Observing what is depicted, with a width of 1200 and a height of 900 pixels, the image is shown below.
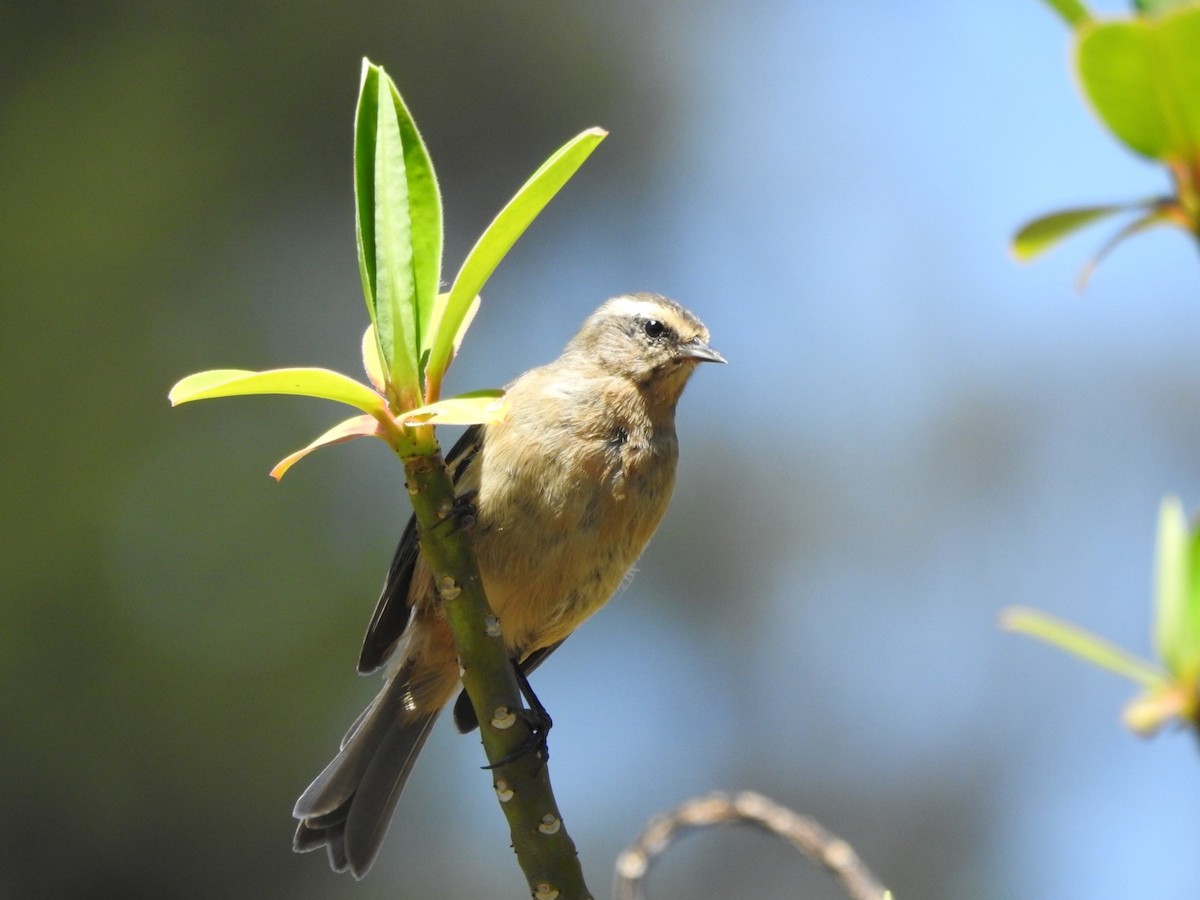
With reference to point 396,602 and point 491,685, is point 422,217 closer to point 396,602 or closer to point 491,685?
point 491,685

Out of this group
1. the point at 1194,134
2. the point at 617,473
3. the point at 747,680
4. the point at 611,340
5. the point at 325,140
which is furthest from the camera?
the point at 325,140

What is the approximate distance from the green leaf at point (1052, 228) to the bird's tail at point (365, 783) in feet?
9.70

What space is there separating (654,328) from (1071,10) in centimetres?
341

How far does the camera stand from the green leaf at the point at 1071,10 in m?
0.79

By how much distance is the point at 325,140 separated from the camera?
9445 mm

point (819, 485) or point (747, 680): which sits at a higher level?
point (819, 485)

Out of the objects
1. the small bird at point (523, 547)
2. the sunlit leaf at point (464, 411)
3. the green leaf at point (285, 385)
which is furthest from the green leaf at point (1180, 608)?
the small bird at point (523, 547)

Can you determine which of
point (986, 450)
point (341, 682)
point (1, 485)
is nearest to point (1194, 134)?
point (341, 682)

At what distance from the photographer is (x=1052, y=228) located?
2.66 feet

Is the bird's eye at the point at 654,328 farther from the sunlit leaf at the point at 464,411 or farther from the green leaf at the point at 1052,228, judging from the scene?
the green leaf at the point at 1052,228

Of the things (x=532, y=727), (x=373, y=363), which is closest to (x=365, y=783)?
(x=532, y=727)

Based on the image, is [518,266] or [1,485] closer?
[1,485]

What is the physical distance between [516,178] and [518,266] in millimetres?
618

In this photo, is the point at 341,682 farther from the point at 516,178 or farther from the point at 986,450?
the point at 986,450
